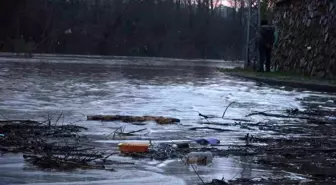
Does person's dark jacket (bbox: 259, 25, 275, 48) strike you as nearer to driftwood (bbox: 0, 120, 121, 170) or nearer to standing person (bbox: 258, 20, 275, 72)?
standing person (bbox: 258, 20, 275, 72)

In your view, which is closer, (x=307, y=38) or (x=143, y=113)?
(x=143, y=113)

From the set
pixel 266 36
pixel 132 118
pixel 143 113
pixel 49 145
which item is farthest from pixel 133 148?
pixel 266 36

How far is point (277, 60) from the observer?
1112 inches

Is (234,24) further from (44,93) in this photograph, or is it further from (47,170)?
(47,170)

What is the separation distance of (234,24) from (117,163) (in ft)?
316

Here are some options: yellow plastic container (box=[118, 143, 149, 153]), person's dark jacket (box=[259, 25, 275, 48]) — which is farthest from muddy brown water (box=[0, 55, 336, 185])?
person's dark jacket (box=[259, 25, 275, 48])

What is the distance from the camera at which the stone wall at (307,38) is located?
72.8ft

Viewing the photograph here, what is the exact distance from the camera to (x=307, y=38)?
24.5 metres

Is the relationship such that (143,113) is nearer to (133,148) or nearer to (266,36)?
(133,148)

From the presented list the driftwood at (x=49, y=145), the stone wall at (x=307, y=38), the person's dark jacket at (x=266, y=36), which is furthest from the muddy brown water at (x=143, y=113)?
the person's dark jacket at (x=266, y=36)

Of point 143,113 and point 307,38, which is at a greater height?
point 307,38

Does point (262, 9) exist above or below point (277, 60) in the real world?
above

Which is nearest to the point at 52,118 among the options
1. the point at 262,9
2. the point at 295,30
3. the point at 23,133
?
the point at 23,133

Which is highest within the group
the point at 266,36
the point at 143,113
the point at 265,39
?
the point at 266,36
